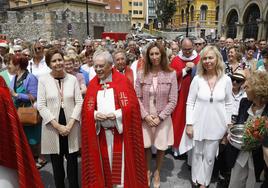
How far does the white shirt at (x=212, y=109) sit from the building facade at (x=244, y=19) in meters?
24.1

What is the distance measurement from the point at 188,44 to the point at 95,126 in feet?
8.02

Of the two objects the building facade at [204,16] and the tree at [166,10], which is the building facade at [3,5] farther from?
the building facade at [204,16]

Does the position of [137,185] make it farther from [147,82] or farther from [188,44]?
[188,44]

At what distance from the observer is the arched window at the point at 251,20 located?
25383 millimetres

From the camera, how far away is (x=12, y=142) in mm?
2070

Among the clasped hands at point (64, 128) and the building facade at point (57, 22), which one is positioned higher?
the building facade at point (57, 22)

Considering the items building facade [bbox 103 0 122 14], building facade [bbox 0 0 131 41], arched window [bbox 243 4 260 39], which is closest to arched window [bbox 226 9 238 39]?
arched window [bbox 243 4 260 39]

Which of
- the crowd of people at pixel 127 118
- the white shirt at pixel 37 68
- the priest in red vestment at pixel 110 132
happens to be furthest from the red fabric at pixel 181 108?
the white shirt at pixel 37 68

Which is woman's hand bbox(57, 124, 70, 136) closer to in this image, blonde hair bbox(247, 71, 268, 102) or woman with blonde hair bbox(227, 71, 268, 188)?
woman with blonde hair bbox(227, 71, 268, 188)

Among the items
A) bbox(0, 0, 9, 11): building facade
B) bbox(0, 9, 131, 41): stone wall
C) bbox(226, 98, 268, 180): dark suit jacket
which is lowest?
bbox(226, 98, 268, 180): dark suit jacket

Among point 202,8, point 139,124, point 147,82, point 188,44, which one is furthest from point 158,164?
point 202,8

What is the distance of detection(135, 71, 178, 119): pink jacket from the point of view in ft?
10.6

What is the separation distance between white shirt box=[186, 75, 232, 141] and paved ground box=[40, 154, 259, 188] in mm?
926

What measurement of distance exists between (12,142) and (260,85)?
2.42 meters
